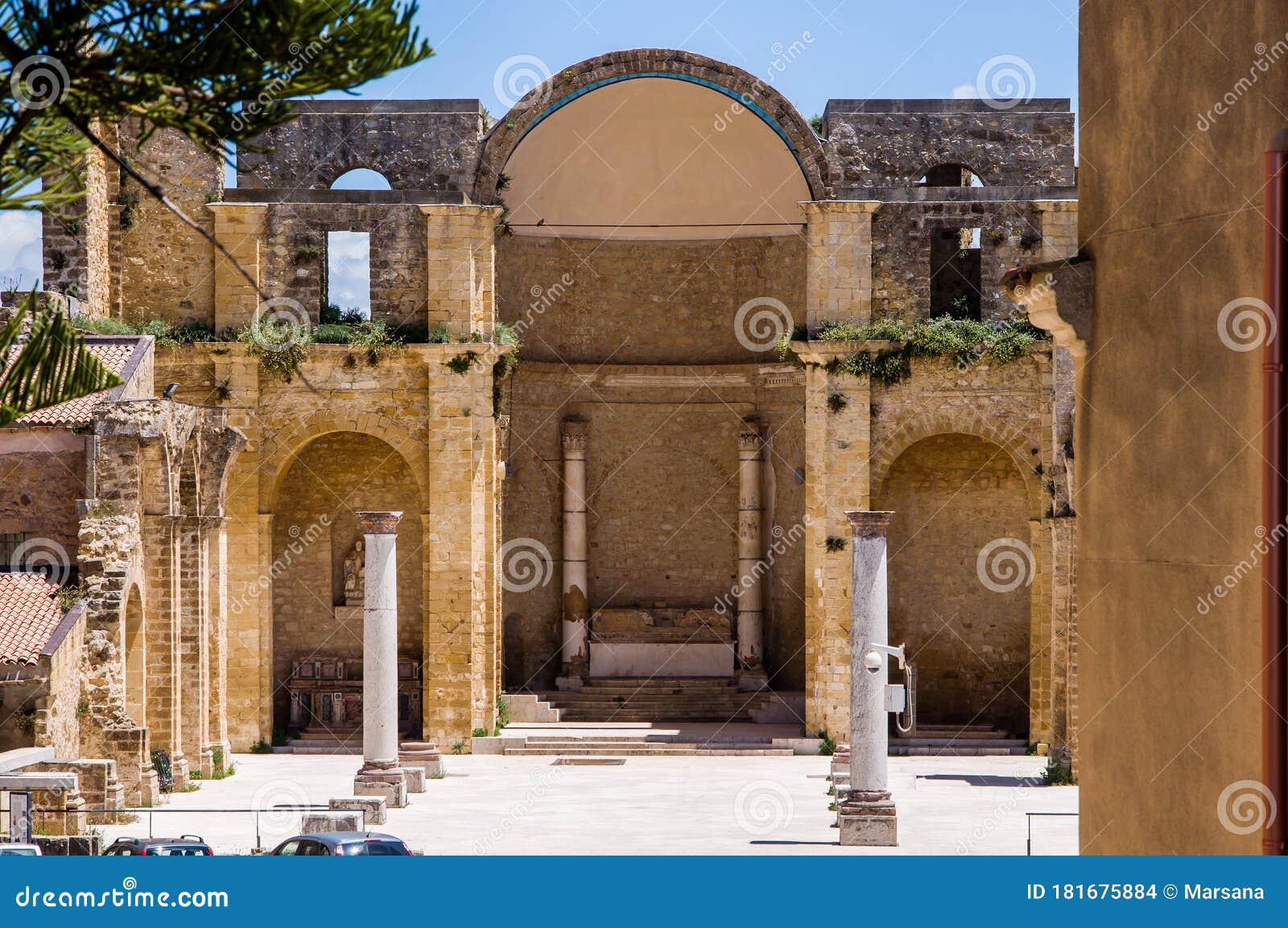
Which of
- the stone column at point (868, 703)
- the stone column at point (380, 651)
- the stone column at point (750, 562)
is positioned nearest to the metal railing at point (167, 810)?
the stone column at point (380, 651)

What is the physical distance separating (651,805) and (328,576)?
31.9ft

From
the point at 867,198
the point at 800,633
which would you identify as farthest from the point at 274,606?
the point at 867,198

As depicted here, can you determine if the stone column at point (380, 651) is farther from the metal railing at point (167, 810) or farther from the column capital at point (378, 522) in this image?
the metal railing at point (167, 810)

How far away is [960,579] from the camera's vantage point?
29391 mm

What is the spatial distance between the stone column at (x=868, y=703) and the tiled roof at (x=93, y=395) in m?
9.99

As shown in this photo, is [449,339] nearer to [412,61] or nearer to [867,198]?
[867,198]

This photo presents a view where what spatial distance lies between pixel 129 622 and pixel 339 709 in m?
6.91

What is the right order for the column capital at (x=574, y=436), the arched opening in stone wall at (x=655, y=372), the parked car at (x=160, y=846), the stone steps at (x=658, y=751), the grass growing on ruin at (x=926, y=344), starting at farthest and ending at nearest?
the column capital at (x=574, y=436) → the arched opening in stone wall at (x=655, y=372) → the grass growing on ruin at (x=926, y=344) → the stone steps at (x=658, y=751) → the parked car at (x=160, y=846)

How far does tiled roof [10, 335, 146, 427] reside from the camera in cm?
2211

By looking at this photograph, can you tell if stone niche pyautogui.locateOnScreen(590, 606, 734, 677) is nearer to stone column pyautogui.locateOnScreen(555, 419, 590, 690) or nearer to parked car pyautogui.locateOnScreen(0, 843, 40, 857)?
stone column pyautogui.locateOnScreen(555, 419, 590, 690)

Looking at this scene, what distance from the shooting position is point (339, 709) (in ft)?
96.3

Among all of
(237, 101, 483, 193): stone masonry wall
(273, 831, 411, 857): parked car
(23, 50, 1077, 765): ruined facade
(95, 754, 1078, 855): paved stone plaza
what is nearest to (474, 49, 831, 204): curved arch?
(23, 50, 1077, 765): ruined facade

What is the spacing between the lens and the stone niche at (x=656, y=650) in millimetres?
31250

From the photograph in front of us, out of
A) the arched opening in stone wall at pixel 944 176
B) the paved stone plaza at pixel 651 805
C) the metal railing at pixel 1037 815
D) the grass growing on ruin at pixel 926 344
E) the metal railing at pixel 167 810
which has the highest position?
the arched opening in stone wall at pixel 944 176
